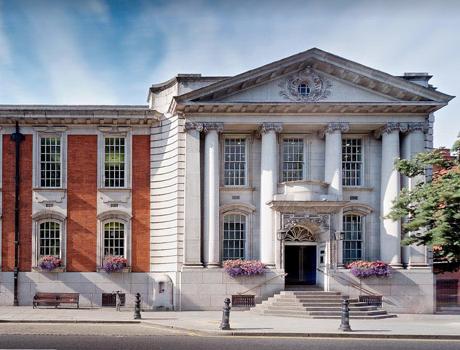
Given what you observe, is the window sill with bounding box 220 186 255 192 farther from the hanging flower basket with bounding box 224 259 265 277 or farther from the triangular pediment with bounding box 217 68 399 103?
the triangular pediment with bounding box 217 68 399 103

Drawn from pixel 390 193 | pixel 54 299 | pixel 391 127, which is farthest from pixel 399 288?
pixel 54 299

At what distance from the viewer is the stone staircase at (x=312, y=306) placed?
26062 mm

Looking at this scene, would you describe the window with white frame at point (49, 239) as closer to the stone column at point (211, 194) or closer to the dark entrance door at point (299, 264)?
the stone column at point (211, 194)

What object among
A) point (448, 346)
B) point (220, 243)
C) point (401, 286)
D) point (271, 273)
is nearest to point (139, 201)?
point (220, 243)

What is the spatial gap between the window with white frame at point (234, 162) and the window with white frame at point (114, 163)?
496 centimetres

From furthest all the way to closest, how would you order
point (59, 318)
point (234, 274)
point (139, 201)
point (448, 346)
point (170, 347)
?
point (139, 201)
point (234, 274)
point (59, 318)
point (448, 346)
point (170, 347)

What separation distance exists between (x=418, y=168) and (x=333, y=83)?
22.6ft

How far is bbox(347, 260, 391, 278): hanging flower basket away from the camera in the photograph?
Result: 95.5 feet

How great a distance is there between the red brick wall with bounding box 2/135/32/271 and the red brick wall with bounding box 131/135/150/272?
489 cm

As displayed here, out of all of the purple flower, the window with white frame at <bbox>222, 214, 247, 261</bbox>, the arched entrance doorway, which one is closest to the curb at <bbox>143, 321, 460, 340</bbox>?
the window with white frame at <bbox>222, 214, 247, 261</bbox>

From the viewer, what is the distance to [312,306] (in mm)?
26688

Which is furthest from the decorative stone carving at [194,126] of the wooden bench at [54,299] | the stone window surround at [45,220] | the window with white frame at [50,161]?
the wooden bench at [54,299]

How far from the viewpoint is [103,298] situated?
30.7 m

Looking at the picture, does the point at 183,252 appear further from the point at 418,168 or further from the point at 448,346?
the point at 448,346
